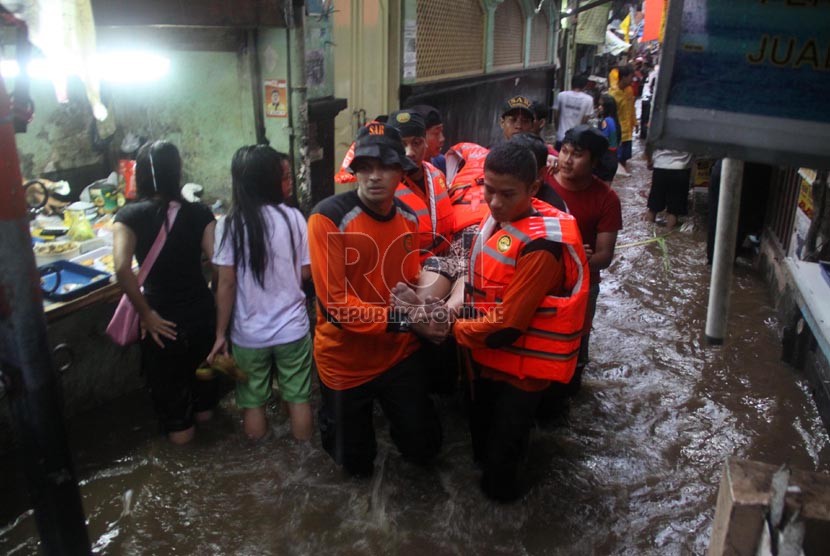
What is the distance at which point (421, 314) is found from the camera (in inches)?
125

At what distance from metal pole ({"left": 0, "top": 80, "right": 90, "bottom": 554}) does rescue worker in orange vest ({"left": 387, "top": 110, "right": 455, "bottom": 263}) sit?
88.5 inches

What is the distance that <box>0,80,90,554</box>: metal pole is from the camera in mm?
1897

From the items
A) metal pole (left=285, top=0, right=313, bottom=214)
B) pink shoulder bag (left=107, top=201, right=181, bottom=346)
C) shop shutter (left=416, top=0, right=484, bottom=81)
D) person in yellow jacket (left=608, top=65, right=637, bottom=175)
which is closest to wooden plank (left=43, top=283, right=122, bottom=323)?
pink shoulder bag (left=107, top=201, right=181, bottom=346)

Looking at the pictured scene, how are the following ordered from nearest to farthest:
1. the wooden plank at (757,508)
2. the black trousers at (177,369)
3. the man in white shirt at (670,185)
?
the wooden plank at (757,508) → the black trousers at (177,369) → the man in white shirt at (670,185)

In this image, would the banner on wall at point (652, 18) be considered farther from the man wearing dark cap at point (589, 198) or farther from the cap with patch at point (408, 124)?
the cap with patch at point (408, 124)

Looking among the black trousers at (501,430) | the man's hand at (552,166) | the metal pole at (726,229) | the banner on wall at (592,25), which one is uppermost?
the banner on wall at (592,25)

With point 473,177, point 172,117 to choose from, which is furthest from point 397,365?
point 172,117

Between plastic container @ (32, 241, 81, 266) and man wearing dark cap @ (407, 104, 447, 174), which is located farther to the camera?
man wearing dark cap @ (407, 104, 447, 174)

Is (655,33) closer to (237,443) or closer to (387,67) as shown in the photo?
(387,67)

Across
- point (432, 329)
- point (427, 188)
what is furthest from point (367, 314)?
point (427, 188)

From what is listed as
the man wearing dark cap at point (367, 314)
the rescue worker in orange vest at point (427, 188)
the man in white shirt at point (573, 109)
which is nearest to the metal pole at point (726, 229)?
the man wearing dark cap at point (367, 314)

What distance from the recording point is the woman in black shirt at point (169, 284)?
11.1ft

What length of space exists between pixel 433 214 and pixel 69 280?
93.6 inches

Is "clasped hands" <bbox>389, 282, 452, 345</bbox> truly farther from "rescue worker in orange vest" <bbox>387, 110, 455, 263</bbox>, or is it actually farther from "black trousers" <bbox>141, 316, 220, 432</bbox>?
"black trousers" <bbox>141, 316, 220, 432</bbox>
